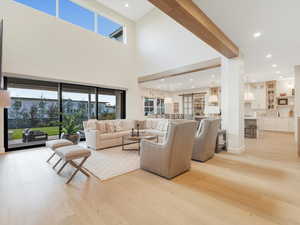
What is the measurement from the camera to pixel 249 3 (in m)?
2.25

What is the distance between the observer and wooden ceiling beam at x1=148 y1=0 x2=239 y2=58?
1.95m

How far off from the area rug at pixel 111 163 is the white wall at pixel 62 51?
10.4ft

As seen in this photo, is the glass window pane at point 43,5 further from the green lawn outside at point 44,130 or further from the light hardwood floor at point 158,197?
the light hardwood floor at point 158,197

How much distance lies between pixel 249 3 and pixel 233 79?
2.08m

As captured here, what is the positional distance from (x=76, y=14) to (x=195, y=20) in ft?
18.0

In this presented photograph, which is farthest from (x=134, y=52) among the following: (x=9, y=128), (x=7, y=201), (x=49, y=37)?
(x=7, y=201)

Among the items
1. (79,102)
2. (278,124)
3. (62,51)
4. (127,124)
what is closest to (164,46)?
(127,124)

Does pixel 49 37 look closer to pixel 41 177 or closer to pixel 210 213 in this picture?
pixel 41 177

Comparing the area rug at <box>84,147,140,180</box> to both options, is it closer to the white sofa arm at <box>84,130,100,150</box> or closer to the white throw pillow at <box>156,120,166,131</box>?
the white sofa arm at <box>84,130,100,150</box>

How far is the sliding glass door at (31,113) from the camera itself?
4602mm

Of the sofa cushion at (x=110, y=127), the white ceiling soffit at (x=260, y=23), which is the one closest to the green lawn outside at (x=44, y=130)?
the sofa cushion at (x=110, y=127)

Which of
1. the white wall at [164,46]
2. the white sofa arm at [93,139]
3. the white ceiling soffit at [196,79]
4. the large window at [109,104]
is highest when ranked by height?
the white wall at [164,46]

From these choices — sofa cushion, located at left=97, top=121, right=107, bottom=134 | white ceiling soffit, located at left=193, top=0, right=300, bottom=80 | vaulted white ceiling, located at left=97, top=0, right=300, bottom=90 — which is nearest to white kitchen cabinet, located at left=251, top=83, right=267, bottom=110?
vaulted white ceiling, located at left=97, top=0, right=300, bottom=90

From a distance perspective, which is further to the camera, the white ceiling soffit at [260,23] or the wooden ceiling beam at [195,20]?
the white ceiling soffit at [260,23]
